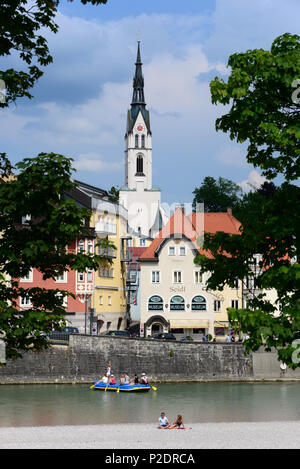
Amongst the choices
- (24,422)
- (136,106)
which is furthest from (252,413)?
(136,106)

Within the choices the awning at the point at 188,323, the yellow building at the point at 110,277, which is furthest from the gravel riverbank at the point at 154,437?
the awning at the point at 188,323

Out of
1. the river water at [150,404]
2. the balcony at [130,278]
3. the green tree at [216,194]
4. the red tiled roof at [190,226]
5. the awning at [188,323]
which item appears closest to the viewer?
the river water at [150,404]

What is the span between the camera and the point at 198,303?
73.4 meters

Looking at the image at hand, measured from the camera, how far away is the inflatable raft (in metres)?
54.7

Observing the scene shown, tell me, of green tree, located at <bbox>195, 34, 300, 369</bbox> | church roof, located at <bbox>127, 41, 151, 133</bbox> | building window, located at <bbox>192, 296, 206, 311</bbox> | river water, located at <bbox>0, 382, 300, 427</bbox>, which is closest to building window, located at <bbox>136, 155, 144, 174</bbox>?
church roof, located at <bbox>127, 41, 151, 133</bbox>

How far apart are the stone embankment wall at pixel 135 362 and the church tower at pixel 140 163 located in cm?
10893

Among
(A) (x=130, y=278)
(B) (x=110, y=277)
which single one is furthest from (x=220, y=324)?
(A) (x=130, y=278)

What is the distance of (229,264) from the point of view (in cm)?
1747

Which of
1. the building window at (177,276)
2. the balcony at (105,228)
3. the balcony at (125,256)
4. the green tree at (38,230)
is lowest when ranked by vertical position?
the green tree at (38,230)

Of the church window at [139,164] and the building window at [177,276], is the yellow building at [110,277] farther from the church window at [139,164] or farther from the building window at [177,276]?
the church window at [139,164]

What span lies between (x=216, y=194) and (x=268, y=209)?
316 ft

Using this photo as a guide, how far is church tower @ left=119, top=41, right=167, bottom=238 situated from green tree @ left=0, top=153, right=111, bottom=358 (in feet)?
513

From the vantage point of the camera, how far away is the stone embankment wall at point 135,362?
6019cm

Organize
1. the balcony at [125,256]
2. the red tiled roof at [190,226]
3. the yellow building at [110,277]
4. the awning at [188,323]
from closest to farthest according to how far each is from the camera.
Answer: the awning at [188,323] → the yellow building at [110,277] → the red tiled roof at [190,226] → the balcony at [125,256]
